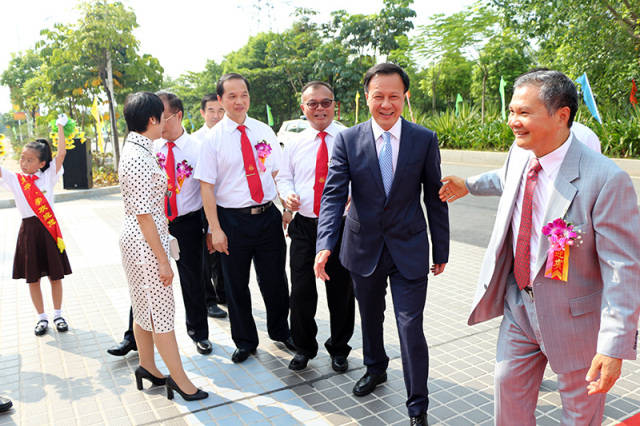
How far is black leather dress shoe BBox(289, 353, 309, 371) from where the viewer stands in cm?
361

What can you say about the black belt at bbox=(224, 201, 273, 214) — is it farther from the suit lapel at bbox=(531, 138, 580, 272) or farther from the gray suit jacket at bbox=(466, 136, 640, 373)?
the suit lapel at bbox=(531, 138, 580, 272)

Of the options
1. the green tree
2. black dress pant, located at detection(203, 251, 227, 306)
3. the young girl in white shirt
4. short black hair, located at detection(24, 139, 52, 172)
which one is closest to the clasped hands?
black dress pant, located at detection(203, 251, 227, 306)

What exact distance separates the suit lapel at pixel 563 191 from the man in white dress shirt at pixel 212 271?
3.28 metres

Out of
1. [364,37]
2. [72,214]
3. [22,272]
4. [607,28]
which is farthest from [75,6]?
[364,37]

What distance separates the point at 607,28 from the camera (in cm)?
1298

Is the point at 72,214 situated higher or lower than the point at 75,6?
lower

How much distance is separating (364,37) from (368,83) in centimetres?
2973

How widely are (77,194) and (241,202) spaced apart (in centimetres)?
1099

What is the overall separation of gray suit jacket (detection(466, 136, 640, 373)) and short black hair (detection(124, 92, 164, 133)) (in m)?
2.06

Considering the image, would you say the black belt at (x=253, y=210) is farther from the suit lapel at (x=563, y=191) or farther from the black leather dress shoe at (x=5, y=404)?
the suit lapel at (x=563, y=191)

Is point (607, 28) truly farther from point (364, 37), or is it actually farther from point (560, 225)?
point (364, 37)

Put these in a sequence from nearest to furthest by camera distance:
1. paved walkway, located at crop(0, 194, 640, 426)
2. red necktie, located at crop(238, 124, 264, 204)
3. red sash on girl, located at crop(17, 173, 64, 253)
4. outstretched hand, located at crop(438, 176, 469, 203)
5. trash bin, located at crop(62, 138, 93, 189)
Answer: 1. outstretched hand, located at crop(438, 176, 469, 203)
2. paved walkway, located at crop(0, 194, 640, 426)
3. red necktie, located at crop(238, 124, 264, 204)
4. red sash on girl, located at crop(17, 173, 64, 253)
5. trash bin, located at crop(62, 138, 93, 189)

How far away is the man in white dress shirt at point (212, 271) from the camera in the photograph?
487 centimetres

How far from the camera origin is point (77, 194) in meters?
13.1
